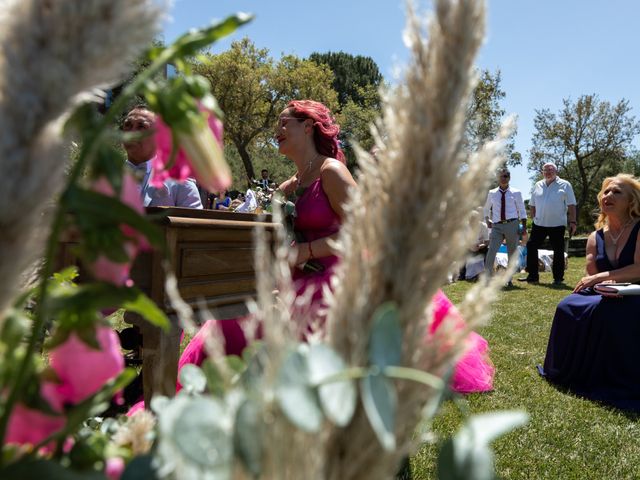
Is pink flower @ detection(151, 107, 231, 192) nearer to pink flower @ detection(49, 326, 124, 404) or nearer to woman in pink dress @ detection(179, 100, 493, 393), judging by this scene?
pink flower @ detection(49, 326, 124, 404)

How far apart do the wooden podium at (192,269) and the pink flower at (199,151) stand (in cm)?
153

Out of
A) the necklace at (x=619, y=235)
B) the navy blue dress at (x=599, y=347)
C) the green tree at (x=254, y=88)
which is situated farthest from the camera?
the green tree at (x=254, y=88)

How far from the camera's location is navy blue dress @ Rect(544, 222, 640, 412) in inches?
174

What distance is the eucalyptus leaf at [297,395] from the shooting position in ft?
1.21

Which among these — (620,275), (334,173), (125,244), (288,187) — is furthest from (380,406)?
(620,275)

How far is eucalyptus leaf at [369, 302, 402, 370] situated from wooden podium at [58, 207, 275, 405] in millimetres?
1759

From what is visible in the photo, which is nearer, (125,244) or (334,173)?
(125,244)

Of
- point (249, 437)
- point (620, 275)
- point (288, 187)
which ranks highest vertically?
point (249, 437)

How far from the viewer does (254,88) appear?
1178 inches

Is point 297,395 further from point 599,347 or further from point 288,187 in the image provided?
point 599,347

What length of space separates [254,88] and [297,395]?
30.9 metres

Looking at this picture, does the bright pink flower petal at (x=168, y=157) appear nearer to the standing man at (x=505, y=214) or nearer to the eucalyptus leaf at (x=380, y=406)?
the eucalyptus leaf at (x=380, y=406)

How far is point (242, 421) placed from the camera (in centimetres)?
38

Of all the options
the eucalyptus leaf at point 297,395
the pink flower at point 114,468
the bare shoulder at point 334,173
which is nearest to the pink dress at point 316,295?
the bare shoulder at point 334,173
